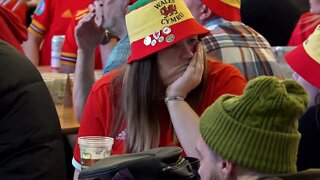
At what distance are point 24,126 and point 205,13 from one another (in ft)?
3.87

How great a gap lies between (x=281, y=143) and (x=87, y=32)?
1654 mm

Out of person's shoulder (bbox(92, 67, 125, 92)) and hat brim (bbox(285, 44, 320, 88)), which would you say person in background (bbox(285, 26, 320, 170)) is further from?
person's shoulder (bbox(92, 67, 125, 92))

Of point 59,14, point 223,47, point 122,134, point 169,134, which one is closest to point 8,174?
point 122,134

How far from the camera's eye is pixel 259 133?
1.33 meters

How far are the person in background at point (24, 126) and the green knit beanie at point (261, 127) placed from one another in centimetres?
74

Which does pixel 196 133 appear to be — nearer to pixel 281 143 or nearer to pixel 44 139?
pixel 44 139

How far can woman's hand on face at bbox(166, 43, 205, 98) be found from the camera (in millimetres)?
2029

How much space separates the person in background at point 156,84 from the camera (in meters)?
2.03

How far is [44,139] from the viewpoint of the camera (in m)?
1.93

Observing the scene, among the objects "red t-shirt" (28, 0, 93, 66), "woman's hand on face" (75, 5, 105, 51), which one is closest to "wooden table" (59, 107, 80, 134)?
"woman's hand on face" (75, 5, 105, 51)

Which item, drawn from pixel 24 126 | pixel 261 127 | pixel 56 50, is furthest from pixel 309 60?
pixel 56 50

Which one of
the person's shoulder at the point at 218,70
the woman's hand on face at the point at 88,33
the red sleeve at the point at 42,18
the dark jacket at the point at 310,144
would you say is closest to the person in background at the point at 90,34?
the woman's hand on face at the point at 88,33

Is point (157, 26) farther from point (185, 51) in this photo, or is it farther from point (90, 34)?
point (90, 34)

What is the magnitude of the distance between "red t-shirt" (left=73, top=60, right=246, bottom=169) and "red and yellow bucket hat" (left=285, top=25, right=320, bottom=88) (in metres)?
0.19
